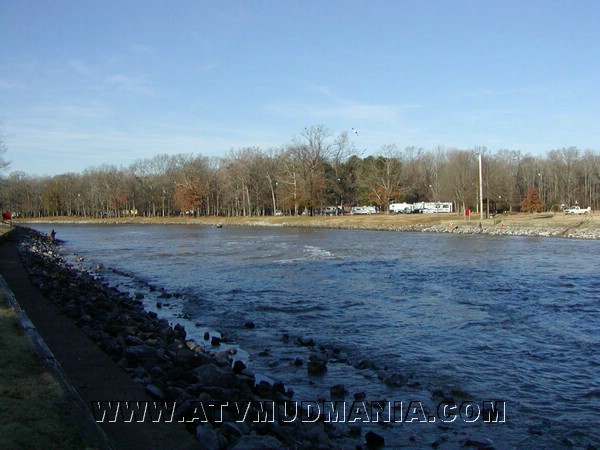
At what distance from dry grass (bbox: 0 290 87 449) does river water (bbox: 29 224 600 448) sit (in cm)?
416

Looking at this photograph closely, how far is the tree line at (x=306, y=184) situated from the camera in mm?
92875

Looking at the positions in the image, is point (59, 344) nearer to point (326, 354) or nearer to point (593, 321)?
point (326, 354)

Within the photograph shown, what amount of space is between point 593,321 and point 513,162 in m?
118

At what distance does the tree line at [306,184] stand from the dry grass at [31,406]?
238 ft

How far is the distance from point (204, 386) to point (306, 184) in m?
84.1

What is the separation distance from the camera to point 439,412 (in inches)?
340

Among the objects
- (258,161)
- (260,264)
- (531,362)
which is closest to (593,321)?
(531,362)

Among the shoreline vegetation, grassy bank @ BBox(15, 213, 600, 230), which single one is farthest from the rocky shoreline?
grassy bank @ BBox(15, 213, 600, 230)

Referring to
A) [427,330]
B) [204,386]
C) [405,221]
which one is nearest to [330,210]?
[405,221]

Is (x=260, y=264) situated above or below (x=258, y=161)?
below

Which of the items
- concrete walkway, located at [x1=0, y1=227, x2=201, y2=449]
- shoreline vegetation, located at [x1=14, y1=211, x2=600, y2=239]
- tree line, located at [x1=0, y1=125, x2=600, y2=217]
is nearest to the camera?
concrete walkway, located at [x1=0, y1=227, x2=201, y2=449]

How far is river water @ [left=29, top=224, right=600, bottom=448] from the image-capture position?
8.52 metres

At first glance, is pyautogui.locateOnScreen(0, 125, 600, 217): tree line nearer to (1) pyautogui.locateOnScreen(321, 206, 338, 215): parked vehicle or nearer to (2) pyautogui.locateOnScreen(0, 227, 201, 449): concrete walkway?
(1) pyautogui.locateOnScreen(321, 206, 338, 215): parked vehicle

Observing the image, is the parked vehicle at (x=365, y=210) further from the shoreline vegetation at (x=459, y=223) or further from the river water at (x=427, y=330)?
the river water at (x=427, y=330)
